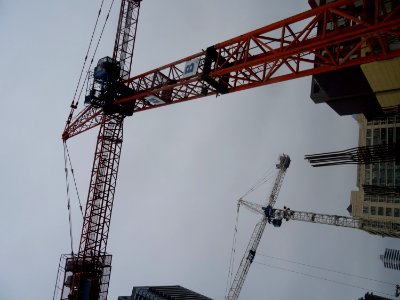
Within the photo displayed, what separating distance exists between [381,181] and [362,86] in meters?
58.2

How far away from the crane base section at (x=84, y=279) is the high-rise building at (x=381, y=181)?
69.7 metres

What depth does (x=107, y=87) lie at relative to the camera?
30.4 m

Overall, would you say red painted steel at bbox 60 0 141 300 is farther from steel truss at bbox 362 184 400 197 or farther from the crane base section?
steel truss at bbox 362 184 400 197

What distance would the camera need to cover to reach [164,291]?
141 metres

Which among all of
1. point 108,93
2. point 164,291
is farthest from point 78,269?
point 164,291

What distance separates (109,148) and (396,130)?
248 feet

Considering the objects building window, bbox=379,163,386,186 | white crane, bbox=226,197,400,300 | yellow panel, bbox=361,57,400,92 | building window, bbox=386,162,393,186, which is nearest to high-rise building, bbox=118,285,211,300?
white crane, bbox=226,197,400,300

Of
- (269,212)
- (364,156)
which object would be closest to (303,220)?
(269,212)

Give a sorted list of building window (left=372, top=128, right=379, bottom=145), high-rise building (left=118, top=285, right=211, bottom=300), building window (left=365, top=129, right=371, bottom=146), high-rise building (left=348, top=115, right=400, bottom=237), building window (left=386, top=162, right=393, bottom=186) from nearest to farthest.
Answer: high-rise building (left=348, top=115, right=400, bottom=237) < building window (left=386, top=162, right=393, bottom=186) < building window (left=372, top=128, right=379, bottom=145) < building window (left=365, top=129, right=371, bottom=146) < high-rise building (left=118, top=285, right=211, bottom=300)

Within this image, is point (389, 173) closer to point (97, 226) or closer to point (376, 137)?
point (376, 137)

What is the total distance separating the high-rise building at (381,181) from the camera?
7838cm

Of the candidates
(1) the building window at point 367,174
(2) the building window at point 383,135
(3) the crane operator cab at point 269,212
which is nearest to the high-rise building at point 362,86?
(2) the building window at point 383,135

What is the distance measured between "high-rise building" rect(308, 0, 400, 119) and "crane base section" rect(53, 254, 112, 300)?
94.7 feet

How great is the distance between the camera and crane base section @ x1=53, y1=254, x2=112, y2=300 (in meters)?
28.8
